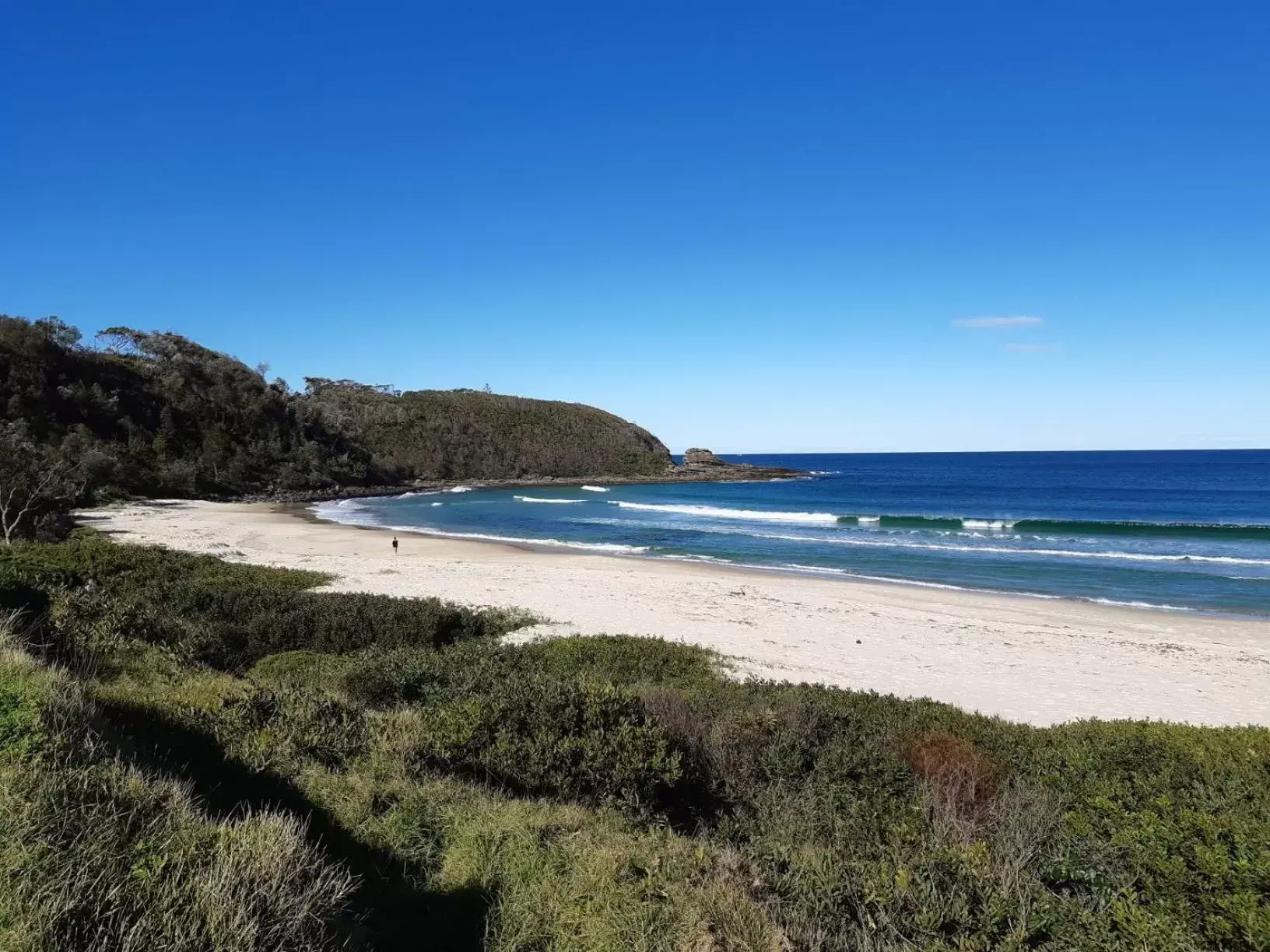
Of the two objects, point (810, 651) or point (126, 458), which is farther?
point (126, 458)

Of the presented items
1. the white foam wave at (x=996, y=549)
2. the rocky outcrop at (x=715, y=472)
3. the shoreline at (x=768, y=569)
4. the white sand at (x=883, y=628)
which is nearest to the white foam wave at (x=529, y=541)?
the shoreline at (x=768, y=569)

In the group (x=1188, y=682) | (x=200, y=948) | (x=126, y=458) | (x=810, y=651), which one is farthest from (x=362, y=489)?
(x=200, y=948)

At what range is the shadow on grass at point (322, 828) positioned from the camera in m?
3.76

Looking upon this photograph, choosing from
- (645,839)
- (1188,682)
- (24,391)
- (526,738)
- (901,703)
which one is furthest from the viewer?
(24,391)

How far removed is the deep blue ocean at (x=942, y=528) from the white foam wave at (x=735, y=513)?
0.20 metres

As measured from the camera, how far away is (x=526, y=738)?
6.43m

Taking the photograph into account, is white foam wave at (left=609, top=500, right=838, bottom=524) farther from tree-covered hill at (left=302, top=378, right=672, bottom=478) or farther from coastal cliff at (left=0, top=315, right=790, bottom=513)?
tree-covered hill at (left=302, top=378, right=672, bottom=478)

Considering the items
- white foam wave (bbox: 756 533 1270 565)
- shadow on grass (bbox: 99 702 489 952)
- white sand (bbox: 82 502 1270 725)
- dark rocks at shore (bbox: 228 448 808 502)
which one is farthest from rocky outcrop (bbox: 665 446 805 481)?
shadow on grass (bbox: 99 702 489 952)

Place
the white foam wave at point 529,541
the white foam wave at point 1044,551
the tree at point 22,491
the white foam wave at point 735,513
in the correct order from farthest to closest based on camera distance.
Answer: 1. the white foam wave at point 735,513
2. the white foam wave at point 529,541
3. the white foam wave at point 1044,551
4. the tree at point 22,491

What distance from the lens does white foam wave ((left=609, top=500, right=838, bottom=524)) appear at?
50625 mm

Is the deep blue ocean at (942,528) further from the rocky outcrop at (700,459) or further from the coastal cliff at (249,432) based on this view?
the rocky outcrop at (700,459)

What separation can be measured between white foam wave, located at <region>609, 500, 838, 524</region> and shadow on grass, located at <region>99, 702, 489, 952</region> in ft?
151

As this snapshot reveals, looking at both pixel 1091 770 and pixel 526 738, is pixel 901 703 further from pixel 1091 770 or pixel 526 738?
pixel 526 738

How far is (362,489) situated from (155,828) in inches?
2863
